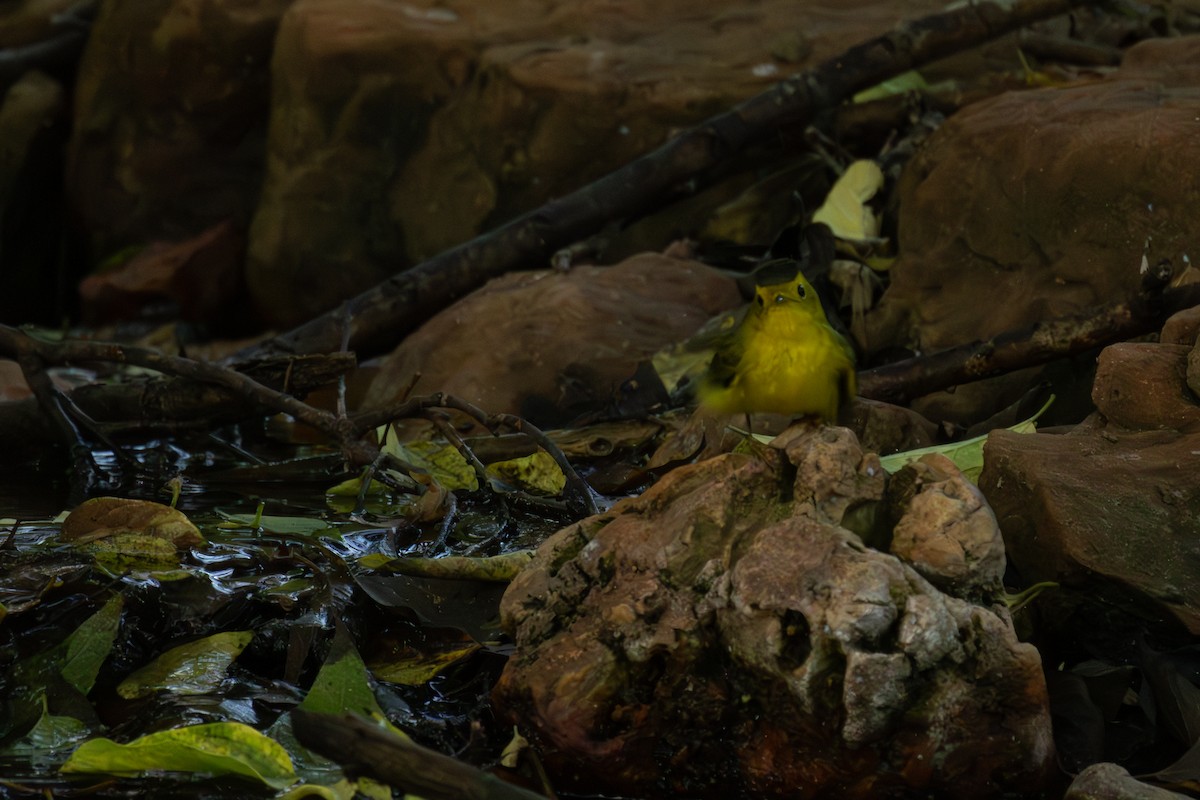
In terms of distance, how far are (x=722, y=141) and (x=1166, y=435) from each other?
317cm

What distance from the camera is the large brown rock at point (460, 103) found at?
263 inches

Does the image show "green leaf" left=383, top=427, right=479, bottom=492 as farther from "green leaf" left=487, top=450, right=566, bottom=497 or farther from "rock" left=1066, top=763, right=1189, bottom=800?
"rock" left=1066, top=763, right=1189, bottom=800

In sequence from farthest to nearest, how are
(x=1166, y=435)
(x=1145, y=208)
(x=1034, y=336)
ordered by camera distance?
(x=1145, y=208)
(x=1034, y=336)
(x=1166, y=435)

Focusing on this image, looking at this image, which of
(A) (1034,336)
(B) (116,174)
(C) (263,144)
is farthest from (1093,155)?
(B) (116,174)

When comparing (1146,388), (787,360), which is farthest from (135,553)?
(1146,388)

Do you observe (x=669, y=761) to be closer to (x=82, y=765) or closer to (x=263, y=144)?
(x=82, y=765)

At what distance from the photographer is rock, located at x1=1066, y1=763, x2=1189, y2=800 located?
2145mm

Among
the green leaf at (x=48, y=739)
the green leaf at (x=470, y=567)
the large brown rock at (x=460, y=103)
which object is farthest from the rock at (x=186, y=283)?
the green leaf at (x=48, y=739)

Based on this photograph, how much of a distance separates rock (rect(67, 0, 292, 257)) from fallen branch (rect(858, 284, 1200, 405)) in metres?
5.05

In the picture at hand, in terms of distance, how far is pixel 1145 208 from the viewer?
4.29 metres

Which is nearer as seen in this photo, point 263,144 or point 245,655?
point 245,655

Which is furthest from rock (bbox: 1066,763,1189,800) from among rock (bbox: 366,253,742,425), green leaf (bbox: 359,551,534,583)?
rock (bbox: 366,253,742,425)

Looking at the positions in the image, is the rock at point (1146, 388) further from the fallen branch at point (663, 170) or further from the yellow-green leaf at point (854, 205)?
the fallen branch at point (663, 170)

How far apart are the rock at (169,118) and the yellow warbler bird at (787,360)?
18.5ft
